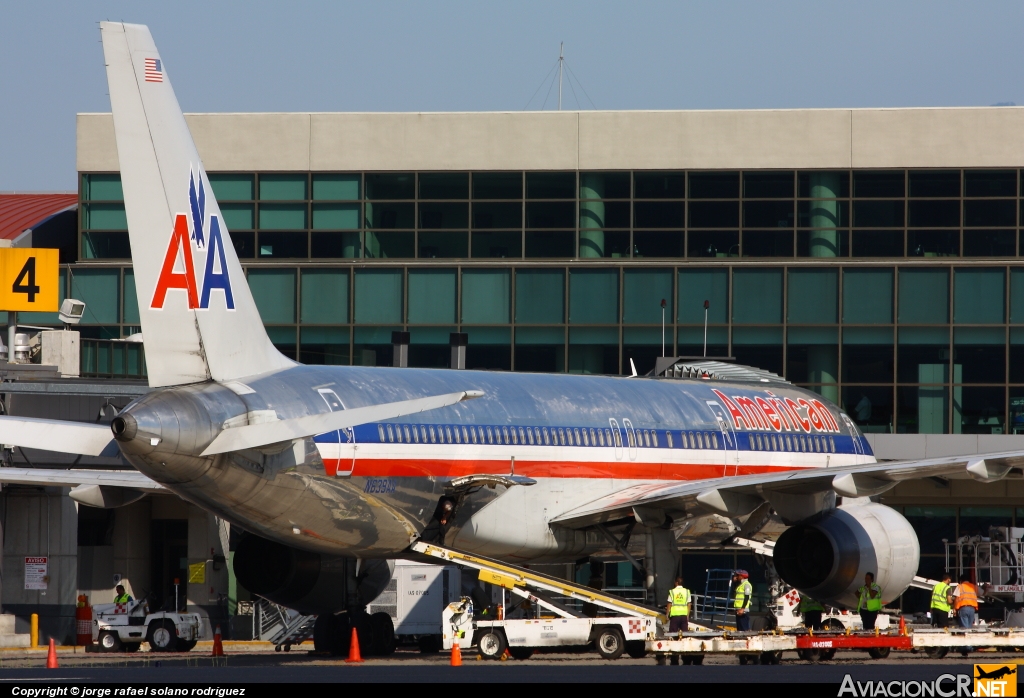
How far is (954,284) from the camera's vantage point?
3972cm

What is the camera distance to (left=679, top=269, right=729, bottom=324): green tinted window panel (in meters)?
40.3

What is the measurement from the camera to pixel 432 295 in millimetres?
40844

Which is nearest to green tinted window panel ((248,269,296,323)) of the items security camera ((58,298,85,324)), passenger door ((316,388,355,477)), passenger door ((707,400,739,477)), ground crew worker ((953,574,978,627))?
security camera ((58,298,85,324))

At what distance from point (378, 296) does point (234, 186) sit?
5.02 m

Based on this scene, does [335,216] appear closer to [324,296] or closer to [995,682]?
[324,296]

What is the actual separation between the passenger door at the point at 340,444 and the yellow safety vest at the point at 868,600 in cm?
927

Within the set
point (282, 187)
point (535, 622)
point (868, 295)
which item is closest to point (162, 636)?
point (535, 622)

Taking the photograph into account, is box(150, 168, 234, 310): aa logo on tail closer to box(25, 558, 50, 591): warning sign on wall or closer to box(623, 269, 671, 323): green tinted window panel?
box(25, 558, 50, 591): warning sign on wall

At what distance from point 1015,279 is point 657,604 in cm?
1949

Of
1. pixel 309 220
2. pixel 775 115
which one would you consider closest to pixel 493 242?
pixel 309 220

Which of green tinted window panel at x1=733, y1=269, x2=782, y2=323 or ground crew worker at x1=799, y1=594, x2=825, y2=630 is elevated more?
green tinted window panel at x1=733, y1=269, x2=782, y2=323

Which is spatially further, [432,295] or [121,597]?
[432,295]

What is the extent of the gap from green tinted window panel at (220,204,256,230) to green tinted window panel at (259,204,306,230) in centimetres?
26

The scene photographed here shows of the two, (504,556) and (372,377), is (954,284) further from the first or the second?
(372,377)
